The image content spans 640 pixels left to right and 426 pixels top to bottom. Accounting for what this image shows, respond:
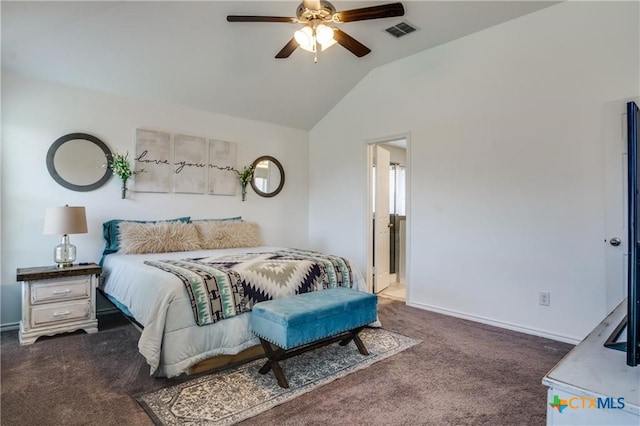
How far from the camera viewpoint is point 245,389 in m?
2.18

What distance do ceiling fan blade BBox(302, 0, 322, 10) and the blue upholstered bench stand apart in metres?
2.02

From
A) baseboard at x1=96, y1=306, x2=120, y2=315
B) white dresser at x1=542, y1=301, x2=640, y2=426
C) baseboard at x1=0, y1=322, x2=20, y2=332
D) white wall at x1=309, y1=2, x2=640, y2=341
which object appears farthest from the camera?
baseboard at x1=96, y1=306, x2=120, y2=315

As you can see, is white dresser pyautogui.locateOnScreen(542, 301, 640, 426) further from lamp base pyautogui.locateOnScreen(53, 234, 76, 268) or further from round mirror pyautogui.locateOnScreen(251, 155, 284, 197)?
round mirror pyautogui.locateOnScreen(251, 155, 284, 197)

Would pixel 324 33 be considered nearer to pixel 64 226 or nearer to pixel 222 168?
pixel 222 168

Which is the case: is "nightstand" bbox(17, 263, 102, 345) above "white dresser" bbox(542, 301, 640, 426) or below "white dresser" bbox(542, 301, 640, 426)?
below

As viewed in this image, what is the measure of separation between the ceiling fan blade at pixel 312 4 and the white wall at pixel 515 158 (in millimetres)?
1905

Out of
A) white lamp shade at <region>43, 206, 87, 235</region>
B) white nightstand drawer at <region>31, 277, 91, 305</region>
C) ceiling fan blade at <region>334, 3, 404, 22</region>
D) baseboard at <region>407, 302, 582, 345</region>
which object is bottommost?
baseboard at <region>407, 302, 582, 345</region>

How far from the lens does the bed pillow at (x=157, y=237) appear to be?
Result: 11.8 ft

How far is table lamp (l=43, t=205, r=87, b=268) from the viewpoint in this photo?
10.3 feet

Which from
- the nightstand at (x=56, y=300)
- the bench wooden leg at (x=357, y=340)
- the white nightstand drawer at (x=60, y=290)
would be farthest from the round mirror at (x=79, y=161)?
the bench wooden leg at (x=357, y=340)

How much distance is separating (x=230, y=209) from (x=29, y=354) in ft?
8.66

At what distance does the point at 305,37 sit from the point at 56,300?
3111 millimetres

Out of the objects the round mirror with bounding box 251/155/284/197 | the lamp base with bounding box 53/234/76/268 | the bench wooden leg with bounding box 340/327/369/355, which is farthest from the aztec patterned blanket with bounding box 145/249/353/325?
the round mirror with bounding box 251/155/284/197

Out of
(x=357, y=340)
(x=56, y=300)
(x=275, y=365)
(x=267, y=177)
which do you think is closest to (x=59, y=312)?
(x=56, y=300)
